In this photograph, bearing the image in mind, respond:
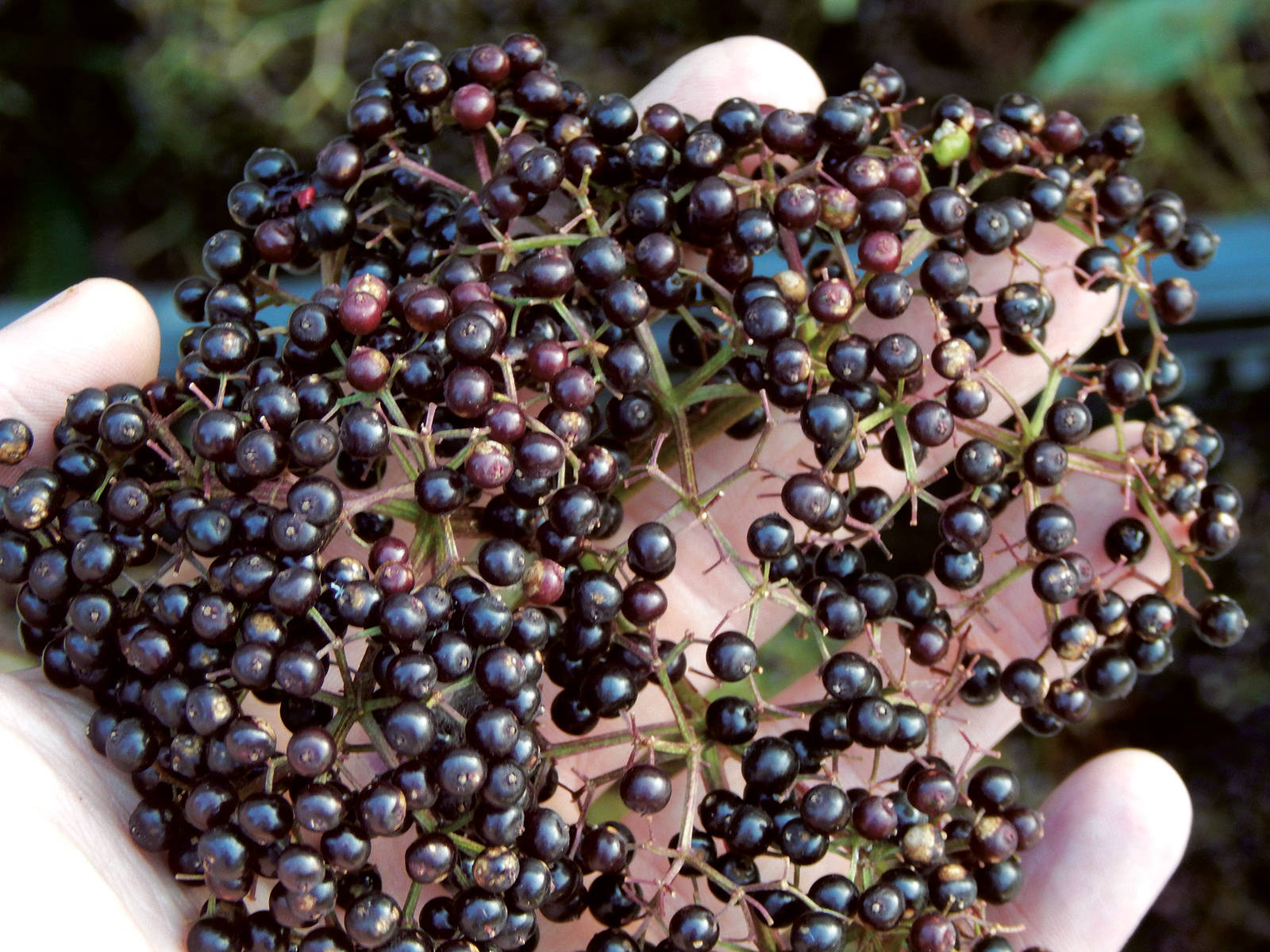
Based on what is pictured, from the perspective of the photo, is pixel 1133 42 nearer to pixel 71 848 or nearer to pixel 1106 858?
pixel 1106 858

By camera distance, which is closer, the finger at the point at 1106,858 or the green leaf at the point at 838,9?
the finger at the point at 1106,858

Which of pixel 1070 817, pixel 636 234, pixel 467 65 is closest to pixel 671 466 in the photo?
pixel 636 234

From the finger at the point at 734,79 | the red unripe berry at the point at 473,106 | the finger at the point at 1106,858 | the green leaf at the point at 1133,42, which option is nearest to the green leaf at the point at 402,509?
the red unripe berry at the point at 473,106

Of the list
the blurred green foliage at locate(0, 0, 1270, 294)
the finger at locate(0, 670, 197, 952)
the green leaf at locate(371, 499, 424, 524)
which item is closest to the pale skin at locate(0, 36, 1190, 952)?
the finger at locate(0, 670, 197, 952)

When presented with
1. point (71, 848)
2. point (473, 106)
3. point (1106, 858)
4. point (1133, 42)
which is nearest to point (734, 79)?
point (473, 106)

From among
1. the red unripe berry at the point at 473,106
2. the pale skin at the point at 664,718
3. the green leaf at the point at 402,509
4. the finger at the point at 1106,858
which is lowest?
the finger at the point at 1106,858

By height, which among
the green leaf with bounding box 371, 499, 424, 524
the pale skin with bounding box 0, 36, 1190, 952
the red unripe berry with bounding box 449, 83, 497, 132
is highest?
the red unripe berry with bounding box 449, 83, 497, 132

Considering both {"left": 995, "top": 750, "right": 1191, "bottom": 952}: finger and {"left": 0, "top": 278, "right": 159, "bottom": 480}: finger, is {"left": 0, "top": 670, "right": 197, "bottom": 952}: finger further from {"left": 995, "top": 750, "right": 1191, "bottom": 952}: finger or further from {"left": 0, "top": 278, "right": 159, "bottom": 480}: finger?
{"left": 995, "top": 750, "right": 1191, "bottom": 952}: finger

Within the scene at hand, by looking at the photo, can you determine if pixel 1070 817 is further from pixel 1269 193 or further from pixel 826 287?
pixel 1269 193

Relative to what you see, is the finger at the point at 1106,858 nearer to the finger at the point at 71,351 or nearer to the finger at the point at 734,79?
the finger at the point at 734,79

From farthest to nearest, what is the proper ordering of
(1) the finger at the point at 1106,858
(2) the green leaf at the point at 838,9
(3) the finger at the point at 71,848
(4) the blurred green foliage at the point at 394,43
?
(4) the blurred green foliage at the point at 394,43
(2) the green leaf at the point at 838,9
(1) the finger at the point at 1106,858
(3) the finger at the point at 71,848
